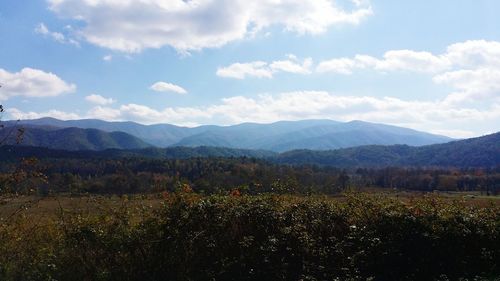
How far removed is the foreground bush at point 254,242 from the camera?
8.52 m

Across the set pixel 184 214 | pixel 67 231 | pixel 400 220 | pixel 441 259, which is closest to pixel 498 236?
pixel 441 259

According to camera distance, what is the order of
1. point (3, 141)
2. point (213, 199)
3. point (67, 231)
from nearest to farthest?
point (3, 141) → point (67, 231) → point (213, 199)

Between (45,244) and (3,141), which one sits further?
(45,244)

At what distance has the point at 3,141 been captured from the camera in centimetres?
800

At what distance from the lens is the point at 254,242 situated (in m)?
8.89

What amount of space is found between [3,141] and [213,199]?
4.07 m

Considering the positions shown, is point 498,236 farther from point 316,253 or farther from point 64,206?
point 64,206

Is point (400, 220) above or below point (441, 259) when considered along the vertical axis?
above

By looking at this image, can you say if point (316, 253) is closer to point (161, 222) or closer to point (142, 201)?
point (161, 222)

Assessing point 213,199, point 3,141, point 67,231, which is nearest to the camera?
point 3,141

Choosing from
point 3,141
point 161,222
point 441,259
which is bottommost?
point 441,259

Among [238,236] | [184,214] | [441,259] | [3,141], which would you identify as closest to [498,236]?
[441,259]

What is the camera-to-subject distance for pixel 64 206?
31.0 feet

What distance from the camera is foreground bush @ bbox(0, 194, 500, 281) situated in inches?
335
